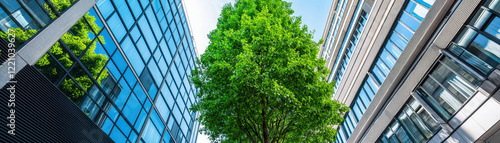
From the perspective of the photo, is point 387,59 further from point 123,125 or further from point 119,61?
point 123,125

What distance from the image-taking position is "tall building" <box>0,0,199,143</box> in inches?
232

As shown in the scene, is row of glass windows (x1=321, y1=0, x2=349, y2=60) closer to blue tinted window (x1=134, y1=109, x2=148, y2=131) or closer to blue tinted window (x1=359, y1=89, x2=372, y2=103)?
blue tinted window (x1=359, y1=89, x2=372, y2=103)

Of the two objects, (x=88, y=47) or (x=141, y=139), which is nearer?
(x=88, y=47)

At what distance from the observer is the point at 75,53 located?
799 centimetres

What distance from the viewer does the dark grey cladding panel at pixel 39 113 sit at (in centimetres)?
561

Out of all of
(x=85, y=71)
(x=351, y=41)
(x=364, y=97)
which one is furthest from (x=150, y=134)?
(x=351, y=41)

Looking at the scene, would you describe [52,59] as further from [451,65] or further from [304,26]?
[451,65]

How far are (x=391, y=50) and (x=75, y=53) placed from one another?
605 inches

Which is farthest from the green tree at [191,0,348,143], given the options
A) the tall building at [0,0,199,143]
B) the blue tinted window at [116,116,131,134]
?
the blue tinted window at [116,116,131,134]

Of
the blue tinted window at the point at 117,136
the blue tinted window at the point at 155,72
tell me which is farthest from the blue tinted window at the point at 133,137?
the blue tinted window at the point at 155,72

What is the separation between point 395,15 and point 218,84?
1102cm

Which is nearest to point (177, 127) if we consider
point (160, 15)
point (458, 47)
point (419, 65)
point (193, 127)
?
point (193, 127)

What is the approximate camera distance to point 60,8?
7.27 metres

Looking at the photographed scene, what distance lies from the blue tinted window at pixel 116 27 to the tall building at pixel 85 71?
0.05m
